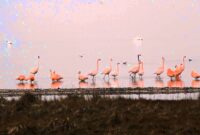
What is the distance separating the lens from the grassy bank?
1864 centimetres

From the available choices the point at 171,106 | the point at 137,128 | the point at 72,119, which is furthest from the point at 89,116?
the point at 171,106

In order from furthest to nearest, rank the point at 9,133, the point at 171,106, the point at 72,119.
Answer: the point at 171,106 < the point at 72,119 < the point at 9,133

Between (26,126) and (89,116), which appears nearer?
(26,126)

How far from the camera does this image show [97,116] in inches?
798

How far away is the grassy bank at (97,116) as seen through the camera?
1864cm

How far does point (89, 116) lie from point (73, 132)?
6.33ft

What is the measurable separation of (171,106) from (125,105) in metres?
1.93

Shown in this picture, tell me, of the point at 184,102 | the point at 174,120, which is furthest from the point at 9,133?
the point at 184,102

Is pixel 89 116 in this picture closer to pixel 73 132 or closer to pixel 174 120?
pixel 73 132

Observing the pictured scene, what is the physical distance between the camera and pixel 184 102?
74.6 feet

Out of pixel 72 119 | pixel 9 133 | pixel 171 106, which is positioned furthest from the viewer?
pixel 171 106

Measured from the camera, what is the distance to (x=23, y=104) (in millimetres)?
22781

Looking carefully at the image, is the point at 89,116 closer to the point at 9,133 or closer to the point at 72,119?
the point at 72,119

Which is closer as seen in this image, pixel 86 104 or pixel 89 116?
pixel 89 116
